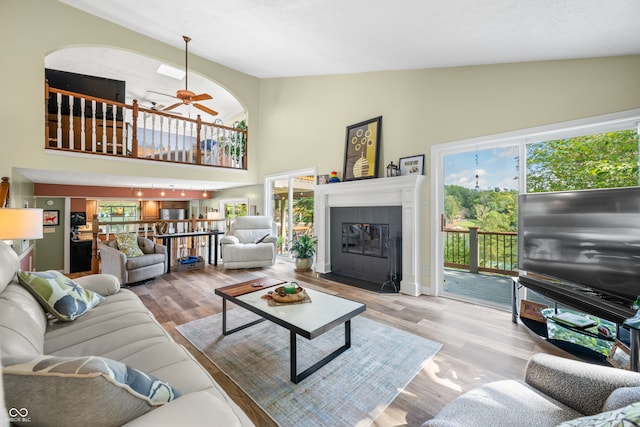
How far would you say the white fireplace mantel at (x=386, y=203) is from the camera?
375cm

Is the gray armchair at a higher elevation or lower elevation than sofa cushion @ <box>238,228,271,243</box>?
lower

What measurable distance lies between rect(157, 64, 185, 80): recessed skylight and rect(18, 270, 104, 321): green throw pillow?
480 centimetres

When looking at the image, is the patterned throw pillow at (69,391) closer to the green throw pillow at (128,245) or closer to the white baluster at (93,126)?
the green throw pillow at (128,245)

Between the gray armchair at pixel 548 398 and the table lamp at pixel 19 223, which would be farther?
the table lamp at pixel 19 223

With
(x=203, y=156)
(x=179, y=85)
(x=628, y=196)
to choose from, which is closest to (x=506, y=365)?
(x=628, y=196)

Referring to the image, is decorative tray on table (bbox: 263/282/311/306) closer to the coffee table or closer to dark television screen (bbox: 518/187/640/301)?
the coffee table

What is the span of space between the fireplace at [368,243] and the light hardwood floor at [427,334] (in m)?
0.48

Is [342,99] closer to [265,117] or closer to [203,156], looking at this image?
[265,117]

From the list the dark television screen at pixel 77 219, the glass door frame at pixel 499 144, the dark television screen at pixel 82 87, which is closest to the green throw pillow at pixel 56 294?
the dark television screen at pixel 82 87

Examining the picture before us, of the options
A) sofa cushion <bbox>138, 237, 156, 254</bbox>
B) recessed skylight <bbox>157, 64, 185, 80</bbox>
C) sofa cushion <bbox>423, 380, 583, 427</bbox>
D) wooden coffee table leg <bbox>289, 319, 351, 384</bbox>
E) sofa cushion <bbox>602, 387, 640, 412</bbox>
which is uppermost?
recessed skylight <bbox>157, 64, 185, 80</bbox>

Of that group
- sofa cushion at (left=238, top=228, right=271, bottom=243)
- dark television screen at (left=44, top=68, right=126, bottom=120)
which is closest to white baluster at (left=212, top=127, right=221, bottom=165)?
sofa cushion at (left=238, top=228, right=271, bottom=243)

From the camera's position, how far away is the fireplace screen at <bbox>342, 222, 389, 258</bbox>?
427 centimetres

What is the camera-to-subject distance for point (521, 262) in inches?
108

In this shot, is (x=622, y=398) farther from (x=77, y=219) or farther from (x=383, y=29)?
(x=77, y=219)
